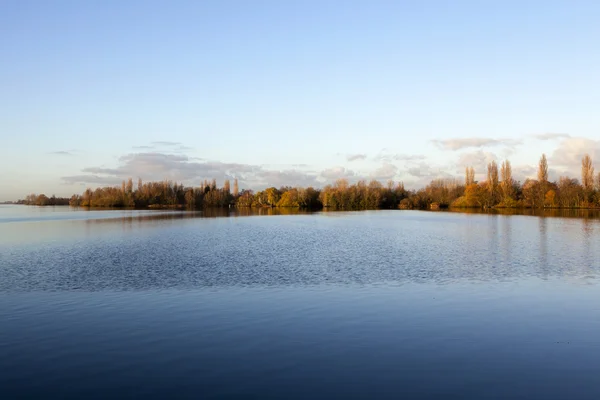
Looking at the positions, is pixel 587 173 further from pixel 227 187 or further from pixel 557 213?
pixel 227 187

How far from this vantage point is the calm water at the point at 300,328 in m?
7.01

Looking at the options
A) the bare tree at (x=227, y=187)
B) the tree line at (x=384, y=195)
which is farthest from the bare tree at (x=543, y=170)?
the bare tree at (x=227, y=187)

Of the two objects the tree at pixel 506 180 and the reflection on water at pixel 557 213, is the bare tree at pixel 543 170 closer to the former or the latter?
the tree at pixel 506 180

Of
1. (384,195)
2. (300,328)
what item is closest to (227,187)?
(384,195)

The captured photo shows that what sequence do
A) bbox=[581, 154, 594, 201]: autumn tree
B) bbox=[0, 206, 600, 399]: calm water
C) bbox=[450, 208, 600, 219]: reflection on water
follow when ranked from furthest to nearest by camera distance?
bbox=[581, 154, 594, 201]: autumn tree < bbox=[450, 208, 600, 219]: reflection on water < bbox=[0, 206, 600, 399]: calm water

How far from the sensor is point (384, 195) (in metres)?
125

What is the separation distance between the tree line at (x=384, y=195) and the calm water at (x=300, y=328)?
286 ft

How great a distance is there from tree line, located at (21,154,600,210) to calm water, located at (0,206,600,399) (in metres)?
87.2

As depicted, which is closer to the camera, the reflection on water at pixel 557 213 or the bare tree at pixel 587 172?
→ the reflection on water at pixel 557 213

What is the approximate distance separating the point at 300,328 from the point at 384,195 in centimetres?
11766

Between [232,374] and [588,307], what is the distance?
9630 mm

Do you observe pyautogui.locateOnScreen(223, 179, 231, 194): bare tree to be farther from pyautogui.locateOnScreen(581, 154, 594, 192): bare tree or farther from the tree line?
pyautogui.locateOnScreen(581, 154, 594, 192): bare tree

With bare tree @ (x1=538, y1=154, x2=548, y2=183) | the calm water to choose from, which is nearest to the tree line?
bare tree @ (x1=538, y1=154, x2=548, y2=183)

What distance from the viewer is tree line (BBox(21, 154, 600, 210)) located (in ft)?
319
